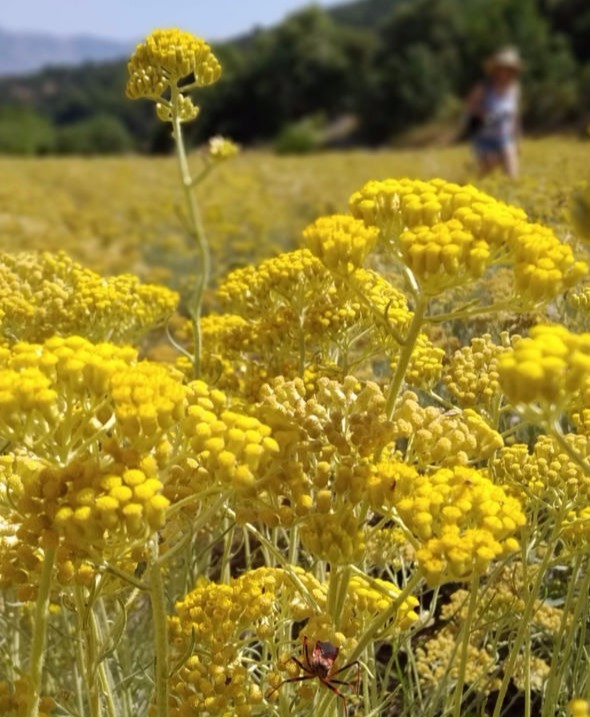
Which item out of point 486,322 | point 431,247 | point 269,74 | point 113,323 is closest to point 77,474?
point 431,247

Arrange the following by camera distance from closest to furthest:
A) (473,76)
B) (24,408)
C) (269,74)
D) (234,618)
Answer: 1. (24,408)
2. (234,618)
3. (473,76)
4. (269,74)

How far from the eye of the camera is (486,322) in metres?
2.76

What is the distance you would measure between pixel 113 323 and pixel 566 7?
53.9m

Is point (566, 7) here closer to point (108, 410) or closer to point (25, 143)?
point (25, 143)

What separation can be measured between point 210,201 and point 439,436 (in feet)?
31.7

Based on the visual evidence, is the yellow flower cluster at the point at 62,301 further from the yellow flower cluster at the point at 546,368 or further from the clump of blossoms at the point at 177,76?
the yellow flower cluster at the point at 546,368

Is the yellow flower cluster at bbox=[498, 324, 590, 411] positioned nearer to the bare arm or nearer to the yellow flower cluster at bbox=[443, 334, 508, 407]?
the yellow flower cluster at bbox=[443, 334, 508, 407]

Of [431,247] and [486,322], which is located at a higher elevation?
[431,247]

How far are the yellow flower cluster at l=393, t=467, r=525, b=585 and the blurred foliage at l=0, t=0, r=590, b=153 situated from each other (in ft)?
114

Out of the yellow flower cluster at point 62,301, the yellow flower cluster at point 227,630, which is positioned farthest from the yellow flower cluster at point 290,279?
the yellow flower cluster at point 227,630

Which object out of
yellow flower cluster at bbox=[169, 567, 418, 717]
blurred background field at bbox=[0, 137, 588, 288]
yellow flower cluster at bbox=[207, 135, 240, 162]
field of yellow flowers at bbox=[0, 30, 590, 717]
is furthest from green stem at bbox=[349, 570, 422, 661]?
blurred background field at bbox=[0, 137, 588, 288]

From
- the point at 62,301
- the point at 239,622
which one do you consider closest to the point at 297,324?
the point at 62,301

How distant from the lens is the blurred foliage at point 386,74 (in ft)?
137

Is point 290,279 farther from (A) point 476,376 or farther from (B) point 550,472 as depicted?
(B) point 550,472
